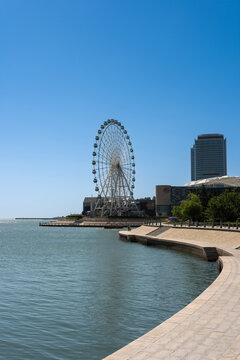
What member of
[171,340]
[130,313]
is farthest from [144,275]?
[171,340]

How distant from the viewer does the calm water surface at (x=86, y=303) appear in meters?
13.4

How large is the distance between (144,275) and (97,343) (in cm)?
1550

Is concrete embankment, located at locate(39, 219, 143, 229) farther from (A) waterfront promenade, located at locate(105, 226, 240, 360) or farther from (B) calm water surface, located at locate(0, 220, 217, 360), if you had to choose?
(A) waterfront promenade, located at locate(105, 226, 240, 360)

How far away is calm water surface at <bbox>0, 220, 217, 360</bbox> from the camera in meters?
13.4

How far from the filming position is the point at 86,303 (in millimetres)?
19562

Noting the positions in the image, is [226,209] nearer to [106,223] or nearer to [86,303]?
[86,303]

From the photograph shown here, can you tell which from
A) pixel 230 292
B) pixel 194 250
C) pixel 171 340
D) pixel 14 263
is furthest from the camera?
pixel 194 250

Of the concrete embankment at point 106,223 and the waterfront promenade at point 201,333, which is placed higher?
the waterfront promenade at point 201,333

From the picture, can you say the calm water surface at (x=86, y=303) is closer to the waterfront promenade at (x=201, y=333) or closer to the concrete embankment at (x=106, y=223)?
the waterfront promenade at (x=201, y=333)

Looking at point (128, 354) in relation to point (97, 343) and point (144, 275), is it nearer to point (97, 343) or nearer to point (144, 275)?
point (97, 343)

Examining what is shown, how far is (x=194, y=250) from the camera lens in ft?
135

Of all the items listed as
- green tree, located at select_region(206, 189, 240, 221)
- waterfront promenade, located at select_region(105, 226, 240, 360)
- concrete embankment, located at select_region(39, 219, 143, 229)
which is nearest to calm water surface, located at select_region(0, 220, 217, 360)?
waterfront promenade, located at select_region(105, 226, 240, 360)

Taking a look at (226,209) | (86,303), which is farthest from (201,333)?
(226,209)

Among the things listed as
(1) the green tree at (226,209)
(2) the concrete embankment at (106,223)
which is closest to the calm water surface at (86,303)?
(1) the green tree at (226,209)
